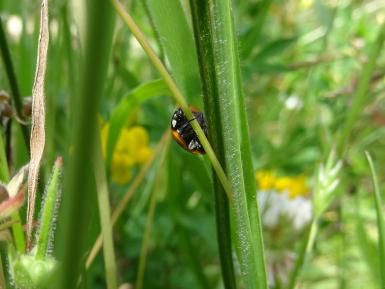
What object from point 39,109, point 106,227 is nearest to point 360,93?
point 106,227

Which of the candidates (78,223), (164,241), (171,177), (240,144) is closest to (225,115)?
(240,144)

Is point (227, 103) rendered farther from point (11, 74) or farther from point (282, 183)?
point (282, 183)

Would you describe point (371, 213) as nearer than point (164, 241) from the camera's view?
No

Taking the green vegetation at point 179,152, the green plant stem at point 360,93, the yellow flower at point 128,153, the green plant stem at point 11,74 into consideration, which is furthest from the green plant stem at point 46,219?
the yellow flower at point 128,153

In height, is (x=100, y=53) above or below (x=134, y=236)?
below

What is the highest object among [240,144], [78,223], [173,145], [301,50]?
[301,50]

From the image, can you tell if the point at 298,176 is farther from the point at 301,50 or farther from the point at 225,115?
the point at 225,115
